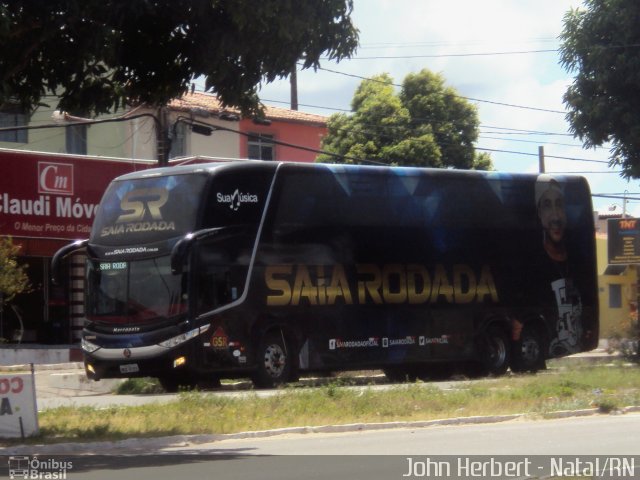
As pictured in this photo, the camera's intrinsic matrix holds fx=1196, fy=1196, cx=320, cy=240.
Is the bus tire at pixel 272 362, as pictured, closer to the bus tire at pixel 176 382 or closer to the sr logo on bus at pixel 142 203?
the bus tire at pixel 176 382

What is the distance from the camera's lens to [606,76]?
96.3 ft

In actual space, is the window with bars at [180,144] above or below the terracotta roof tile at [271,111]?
below

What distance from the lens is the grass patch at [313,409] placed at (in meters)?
15.4

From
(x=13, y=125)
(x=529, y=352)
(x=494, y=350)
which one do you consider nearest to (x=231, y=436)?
(x=494, y=350)

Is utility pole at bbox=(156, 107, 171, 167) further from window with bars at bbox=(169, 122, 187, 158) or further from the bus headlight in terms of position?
window with bars at bbox=(169, 122, 187, 158)

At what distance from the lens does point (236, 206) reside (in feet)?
73.7

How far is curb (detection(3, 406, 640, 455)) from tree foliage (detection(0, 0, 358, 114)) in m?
4.13

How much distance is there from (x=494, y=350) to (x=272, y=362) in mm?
6004

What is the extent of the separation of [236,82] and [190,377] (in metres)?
8.38

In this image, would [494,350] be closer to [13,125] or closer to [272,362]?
[272,362]

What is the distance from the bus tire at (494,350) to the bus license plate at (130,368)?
26.7 feet

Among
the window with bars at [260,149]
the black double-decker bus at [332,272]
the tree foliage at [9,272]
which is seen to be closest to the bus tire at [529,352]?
the black double-decker bus at [332,272]

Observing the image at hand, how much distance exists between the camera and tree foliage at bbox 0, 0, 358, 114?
1434cm

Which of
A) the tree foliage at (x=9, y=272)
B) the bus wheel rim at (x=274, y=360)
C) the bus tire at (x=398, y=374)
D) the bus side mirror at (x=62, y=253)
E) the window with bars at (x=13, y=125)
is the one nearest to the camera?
the bus wheel rim at (x=274, y=360)
